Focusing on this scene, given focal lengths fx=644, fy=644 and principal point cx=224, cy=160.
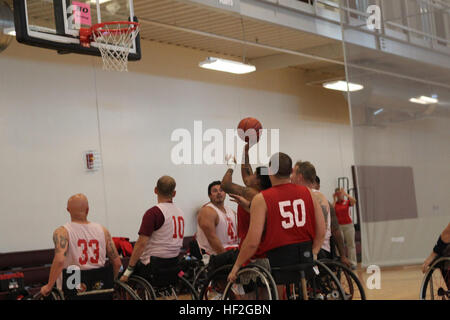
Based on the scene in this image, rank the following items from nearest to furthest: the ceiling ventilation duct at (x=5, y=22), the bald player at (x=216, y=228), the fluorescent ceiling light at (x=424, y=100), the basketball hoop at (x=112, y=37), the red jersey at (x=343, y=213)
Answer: the bald player at (x=216, y=228), the basketball hoop at (x=112, y=37), the fluorescent ceiling light at (x=424, y=100), the ceiling ventilation duct at (x=5, y=22), the red jersey at (x=343, y=213)

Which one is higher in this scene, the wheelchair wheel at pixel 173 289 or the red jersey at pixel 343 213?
the red jersey at pixel 343 213

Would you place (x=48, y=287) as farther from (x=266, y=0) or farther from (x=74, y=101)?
(x=266, y=0)

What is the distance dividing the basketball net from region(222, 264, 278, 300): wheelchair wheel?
2401mm

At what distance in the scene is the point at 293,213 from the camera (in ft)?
13.9

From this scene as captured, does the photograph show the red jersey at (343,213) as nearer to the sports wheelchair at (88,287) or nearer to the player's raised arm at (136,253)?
the player's raised arm at (136,253)

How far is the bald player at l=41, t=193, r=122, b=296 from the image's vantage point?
4.96 metres

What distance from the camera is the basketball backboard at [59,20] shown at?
217 inches

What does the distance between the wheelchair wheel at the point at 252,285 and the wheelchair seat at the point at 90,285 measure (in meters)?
1.05

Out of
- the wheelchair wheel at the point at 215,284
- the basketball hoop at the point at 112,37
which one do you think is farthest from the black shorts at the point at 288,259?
the basketball hoop at the point at 112,37

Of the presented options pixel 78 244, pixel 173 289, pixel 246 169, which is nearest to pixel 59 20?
pixel 78 244

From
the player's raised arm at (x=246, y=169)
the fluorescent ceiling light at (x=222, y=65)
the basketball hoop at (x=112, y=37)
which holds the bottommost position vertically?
the player's raised arm at (x=246, y=169)
